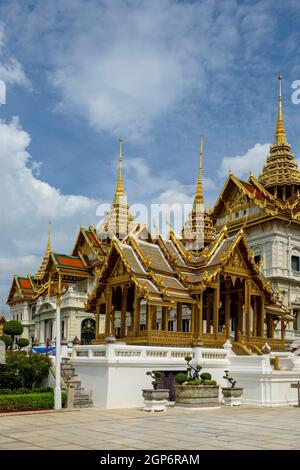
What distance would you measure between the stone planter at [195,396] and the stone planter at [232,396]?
94 centimetres

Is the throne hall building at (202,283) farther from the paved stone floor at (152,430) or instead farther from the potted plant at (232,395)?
the paved stone floor at (152,430)

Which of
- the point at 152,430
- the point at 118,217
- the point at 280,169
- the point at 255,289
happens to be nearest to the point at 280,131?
the point at 280,169

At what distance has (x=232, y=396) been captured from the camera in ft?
65.6

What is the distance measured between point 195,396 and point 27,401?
17.2 ft

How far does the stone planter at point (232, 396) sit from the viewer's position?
786 inches

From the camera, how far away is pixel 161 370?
20641 millimetres

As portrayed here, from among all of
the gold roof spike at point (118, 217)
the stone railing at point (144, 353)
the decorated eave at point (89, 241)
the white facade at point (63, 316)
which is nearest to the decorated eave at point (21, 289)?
the white facade at point (63, 316)

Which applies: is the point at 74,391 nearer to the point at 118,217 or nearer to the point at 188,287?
the point at 188,287

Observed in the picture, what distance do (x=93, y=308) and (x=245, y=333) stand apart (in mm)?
6587

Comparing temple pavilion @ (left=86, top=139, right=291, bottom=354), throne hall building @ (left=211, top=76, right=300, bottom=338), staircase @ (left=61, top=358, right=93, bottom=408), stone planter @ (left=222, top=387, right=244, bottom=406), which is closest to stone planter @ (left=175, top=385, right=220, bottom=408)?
stone planter @ (left=222, top=387, right=244, bottom=406)

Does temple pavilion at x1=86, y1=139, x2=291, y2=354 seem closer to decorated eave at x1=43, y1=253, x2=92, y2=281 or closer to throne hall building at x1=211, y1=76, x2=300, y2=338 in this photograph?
throne hall building at x1=211, y1=76, x2=300, y2=338

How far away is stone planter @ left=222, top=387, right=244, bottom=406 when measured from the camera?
1995 cm

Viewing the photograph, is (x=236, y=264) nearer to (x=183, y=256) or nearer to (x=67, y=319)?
(x=183, y=256)
